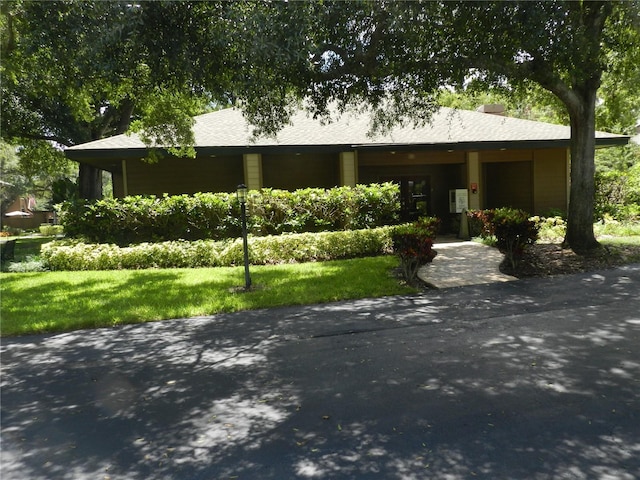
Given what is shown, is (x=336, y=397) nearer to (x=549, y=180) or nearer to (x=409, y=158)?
(x=409, y=158)

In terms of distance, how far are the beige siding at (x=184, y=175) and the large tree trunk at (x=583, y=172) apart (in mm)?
9647

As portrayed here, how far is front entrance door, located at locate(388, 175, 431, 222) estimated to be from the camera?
1819 centimetres

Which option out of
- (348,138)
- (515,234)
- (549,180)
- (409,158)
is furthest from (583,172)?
(348,138)

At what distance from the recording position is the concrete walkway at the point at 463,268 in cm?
933

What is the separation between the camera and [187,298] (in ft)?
27.7

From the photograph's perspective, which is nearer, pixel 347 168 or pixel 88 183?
pixel 347 168

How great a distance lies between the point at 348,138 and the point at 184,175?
5.54 meters

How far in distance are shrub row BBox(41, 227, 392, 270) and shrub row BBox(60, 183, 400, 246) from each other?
100 cm

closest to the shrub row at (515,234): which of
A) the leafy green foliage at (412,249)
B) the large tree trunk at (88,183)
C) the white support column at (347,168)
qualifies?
the leafy green foliage at (412,249)

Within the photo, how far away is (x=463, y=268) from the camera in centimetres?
1043

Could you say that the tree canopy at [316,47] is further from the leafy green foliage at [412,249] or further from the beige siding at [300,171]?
the beige siding at [300,171]

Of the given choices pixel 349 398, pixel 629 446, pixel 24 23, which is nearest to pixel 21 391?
pixel 349 398

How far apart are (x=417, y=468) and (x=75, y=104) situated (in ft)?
44.1

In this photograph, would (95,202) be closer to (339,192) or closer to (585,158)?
(339,192)
